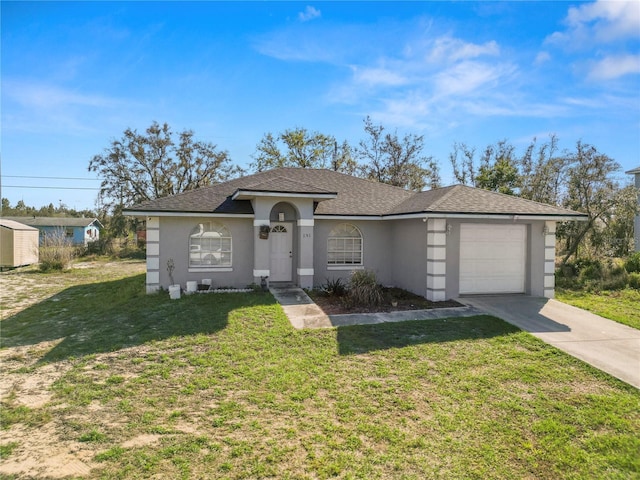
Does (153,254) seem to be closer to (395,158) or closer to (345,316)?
(345,316)

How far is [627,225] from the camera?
65.2 ft

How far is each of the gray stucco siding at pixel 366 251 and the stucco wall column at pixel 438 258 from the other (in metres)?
3.22

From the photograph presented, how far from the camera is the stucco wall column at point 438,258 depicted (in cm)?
1150

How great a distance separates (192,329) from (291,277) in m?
6.01

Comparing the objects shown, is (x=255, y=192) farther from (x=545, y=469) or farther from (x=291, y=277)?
(x=545, y=469)

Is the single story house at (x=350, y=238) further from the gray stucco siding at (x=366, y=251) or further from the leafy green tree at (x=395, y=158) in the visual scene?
the leafy green tree at (x=395, y=158)

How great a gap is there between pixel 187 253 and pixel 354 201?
6828 millimetres

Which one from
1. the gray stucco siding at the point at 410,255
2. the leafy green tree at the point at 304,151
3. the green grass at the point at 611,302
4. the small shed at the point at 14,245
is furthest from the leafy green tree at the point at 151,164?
the green grass at the point at 611,302

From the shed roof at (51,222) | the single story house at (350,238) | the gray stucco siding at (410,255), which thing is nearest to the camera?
the single story house at (350,238)

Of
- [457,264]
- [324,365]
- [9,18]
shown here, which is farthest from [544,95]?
[9,18]

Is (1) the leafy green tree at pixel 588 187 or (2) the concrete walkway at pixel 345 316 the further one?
(1) the leafy green tree at pixel 588 187

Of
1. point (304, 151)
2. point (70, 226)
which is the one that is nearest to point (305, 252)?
point (304, 151)

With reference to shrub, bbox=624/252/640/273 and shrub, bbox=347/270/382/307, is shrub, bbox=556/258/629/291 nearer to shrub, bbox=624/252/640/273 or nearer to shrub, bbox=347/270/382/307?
shrub, bbox=624/252/640/273

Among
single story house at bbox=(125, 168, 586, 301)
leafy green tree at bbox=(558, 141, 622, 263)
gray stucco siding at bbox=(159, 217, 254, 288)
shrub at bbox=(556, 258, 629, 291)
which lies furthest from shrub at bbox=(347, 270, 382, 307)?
leafy green tree at bbox=(558, 141, 622, 263)
